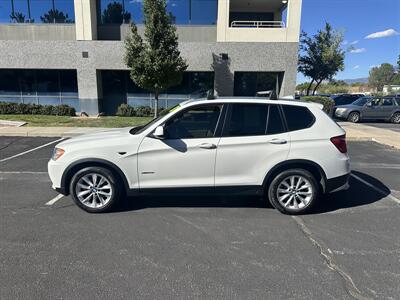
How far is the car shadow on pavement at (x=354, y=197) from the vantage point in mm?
4797

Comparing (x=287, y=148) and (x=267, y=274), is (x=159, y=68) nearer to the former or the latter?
(x=287, y=148)

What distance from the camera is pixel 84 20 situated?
17.1 m

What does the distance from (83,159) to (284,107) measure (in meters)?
2.99

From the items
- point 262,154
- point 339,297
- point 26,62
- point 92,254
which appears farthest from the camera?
point 26,62

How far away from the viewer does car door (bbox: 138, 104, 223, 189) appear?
423cm

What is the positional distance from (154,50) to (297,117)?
1072cm

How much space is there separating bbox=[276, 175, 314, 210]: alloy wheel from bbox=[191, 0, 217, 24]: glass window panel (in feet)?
50.9

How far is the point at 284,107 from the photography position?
4410 mm

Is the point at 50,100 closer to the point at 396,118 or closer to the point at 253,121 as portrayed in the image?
the point at 253,121

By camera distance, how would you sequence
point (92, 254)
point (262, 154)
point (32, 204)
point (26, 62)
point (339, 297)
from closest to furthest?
point (339, 297), point (92, 254), point (262, 154), point (32, 204), point (26, 62)

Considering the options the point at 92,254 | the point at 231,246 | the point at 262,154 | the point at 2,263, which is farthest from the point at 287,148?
the point at 2,263

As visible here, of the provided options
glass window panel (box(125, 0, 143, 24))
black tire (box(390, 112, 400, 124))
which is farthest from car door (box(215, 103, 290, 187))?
black tire (box(390, 112, 400, 124))

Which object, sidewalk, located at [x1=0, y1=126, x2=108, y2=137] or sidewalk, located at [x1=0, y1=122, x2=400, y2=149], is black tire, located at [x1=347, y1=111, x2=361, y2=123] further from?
sidewalk, located at [x1=0, y1=126, x2=108, y2=137]

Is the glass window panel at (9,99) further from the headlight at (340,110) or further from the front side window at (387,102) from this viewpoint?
the front side window at (387,102)
